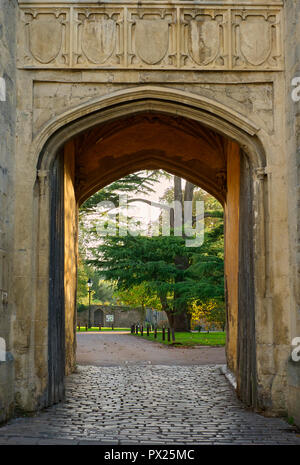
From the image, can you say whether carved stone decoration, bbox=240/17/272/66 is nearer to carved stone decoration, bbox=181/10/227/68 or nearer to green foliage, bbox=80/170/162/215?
carved stone decoration, bbox=181/10/227/68

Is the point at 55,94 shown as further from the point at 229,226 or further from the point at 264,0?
the point at 229,226

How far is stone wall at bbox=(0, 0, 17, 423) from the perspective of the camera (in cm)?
650

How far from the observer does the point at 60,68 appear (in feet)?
24.3

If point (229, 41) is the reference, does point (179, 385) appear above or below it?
below

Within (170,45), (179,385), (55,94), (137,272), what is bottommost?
(179,385)

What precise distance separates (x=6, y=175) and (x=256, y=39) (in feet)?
11.7

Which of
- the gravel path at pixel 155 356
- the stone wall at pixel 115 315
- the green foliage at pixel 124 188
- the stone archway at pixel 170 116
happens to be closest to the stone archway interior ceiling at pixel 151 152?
the stone archway at pixel 170 116

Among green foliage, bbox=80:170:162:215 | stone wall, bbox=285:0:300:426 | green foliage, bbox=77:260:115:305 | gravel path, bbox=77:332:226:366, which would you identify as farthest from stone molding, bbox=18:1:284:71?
green foliage, bbox=77:260:115:305

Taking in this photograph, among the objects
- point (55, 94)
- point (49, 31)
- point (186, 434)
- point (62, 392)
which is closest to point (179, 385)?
point (62, 392)

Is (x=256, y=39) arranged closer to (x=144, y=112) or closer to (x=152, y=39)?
(x=152, y=39)

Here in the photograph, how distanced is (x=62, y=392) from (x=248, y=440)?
3.07 meters

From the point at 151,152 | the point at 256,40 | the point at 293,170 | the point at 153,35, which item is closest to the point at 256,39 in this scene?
the point at 256,40

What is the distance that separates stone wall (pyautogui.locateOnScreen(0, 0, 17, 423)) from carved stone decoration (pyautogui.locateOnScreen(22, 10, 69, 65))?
9.0 inches

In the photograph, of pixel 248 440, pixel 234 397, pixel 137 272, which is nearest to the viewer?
pixel 248 440
